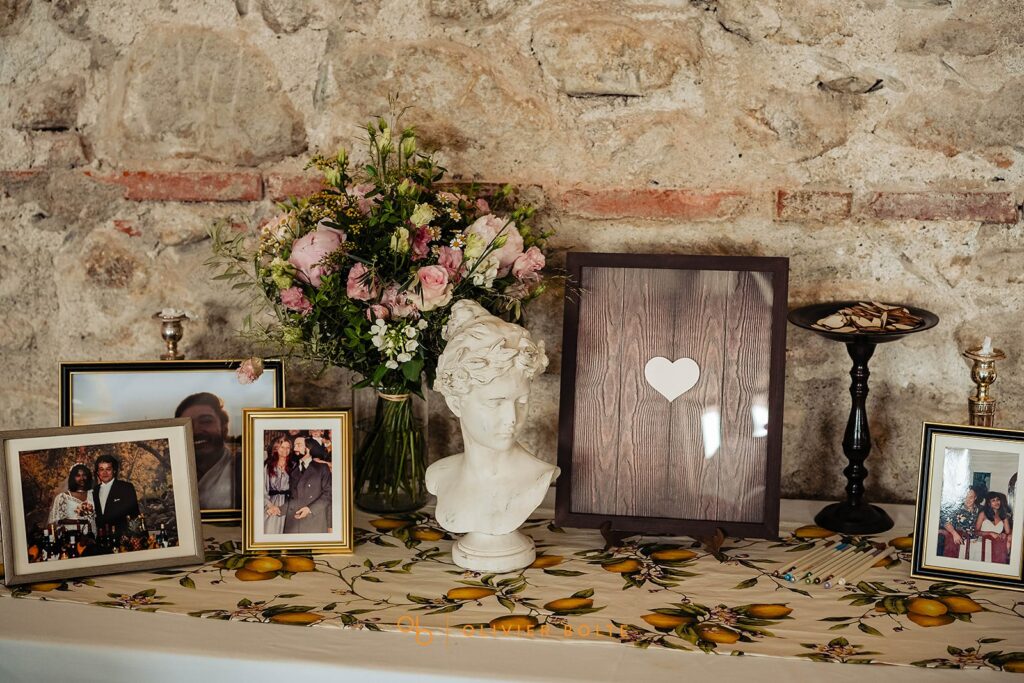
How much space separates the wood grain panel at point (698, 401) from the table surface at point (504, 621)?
0.31 feet

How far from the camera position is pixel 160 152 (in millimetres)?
1877

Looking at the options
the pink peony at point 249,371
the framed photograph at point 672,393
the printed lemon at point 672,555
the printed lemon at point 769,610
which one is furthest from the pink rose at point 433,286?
the printed lemon at point 769,610

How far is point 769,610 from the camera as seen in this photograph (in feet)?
4.44

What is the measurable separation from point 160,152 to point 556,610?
1.25m

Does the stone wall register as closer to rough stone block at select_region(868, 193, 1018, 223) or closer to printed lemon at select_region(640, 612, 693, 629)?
rough stone block at select_region(868, 193, 1018, 223)

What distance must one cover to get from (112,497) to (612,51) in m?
1.21

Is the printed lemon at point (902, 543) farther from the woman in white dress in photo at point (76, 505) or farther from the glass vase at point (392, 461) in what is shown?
the woman in white dress in photo at point (76, 505)

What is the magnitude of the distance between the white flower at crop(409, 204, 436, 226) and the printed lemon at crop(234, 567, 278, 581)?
0.63 metres

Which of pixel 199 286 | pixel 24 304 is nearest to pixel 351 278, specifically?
pixel 199 286

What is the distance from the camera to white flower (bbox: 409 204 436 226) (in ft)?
4.91

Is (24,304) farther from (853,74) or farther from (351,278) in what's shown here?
(853,74)

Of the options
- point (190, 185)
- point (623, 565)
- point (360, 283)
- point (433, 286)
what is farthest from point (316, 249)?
point (623, 565)

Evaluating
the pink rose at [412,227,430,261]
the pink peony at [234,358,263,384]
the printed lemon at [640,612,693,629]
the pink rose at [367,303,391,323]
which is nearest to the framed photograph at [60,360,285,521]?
the pink peony at [234,358,263,384]

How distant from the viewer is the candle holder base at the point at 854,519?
5.37ft
